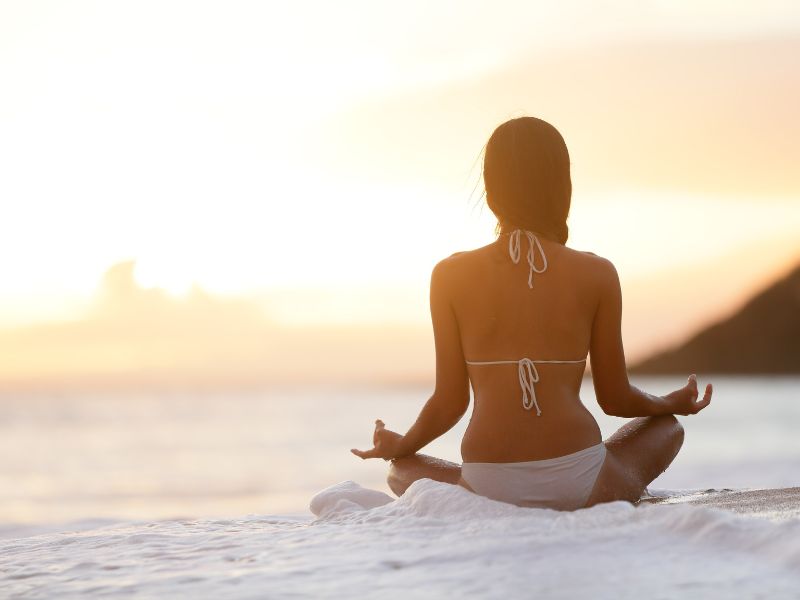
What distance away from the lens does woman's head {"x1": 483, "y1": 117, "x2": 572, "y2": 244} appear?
322 cm

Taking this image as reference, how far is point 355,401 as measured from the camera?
41.8 metres

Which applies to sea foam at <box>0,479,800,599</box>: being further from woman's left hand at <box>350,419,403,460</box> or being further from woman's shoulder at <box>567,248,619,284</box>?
woman's shoulder at <box>567,248,619,284</box>

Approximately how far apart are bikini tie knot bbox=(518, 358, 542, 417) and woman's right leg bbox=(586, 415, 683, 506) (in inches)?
15.7

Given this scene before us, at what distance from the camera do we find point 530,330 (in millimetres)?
3195

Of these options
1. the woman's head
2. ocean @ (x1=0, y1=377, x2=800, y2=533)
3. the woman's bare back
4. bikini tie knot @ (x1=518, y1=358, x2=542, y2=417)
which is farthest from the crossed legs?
ocean @ (x1=0, y1=377, x2=800, y2=533)

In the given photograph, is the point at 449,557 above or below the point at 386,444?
below

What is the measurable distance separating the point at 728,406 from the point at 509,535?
26112 mm

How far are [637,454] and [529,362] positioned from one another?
2.35 ft

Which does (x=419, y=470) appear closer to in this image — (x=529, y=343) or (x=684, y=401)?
(x=529, y=343)

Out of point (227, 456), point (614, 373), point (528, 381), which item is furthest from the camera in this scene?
point (227, 456)

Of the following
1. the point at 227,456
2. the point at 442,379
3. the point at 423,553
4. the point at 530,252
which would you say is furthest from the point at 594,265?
the point at 227,456

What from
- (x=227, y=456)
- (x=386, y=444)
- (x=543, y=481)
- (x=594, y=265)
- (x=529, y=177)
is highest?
(x=529, y=177)

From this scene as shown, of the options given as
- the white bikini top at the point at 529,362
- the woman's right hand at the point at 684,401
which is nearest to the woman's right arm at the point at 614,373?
the woman's right hand at the point at 684,401

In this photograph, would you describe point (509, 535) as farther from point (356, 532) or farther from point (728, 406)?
point (728, 406)
